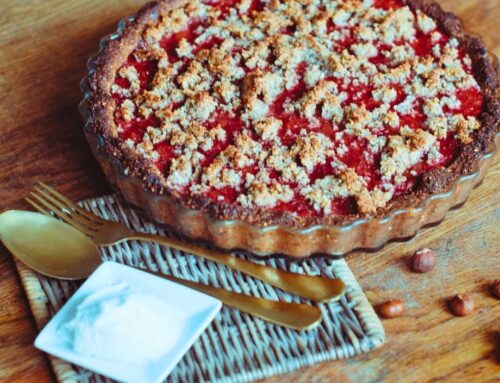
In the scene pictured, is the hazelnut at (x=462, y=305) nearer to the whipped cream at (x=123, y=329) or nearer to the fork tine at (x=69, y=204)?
the whipped cream at (x=123, y=329)

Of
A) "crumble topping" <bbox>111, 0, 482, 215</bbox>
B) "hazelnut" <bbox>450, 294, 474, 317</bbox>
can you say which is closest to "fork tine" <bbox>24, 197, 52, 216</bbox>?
"crumble topping" <bbox>111, 0, 482, 215</bbox>

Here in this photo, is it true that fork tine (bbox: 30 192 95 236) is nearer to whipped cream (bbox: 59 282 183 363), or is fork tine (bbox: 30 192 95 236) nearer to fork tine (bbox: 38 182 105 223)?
fork tine (bbox: 38 182 105 223)

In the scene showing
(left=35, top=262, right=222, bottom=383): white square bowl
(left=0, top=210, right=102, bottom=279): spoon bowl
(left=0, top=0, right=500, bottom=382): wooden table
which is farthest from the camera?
(left=0, top=210, right=102, bottom=279): spoon bowl

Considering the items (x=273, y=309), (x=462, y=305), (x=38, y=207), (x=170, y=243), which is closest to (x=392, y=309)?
(x=462, y=305)

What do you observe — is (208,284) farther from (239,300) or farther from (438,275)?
(438,275)

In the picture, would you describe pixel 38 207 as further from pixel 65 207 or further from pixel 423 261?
pixel 423 261

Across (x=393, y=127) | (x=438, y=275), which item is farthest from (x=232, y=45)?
(x=438, y=275)
